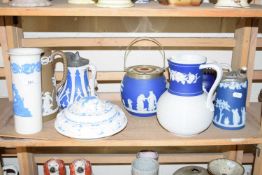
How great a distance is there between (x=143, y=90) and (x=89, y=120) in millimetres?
180

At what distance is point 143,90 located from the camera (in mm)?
896

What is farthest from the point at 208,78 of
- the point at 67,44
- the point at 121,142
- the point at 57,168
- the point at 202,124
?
the point at 57,168

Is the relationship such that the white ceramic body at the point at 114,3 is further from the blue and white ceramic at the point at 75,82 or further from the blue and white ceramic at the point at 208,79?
the blue and white ceramic at the point at 208,79

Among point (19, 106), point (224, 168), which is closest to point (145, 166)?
point (224, 168)

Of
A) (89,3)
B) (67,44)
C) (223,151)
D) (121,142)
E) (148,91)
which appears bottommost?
(223,151)

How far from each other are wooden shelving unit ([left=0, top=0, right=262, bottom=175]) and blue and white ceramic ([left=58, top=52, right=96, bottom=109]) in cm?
9

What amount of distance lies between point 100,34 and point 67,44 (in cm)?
13

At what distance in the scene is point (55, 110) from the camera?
0.92 m

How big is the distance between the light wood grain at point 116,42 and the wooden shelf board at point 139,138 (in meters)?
0.27

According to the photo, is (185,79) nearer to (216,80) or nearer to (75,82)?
(216,80)

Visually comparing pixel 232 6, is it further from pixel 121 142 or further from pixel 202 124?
pixel 121 142

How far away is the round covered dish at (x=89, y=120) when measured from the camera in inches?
32.1

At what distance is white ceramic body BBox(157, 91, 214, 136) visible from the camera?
2.67 ft

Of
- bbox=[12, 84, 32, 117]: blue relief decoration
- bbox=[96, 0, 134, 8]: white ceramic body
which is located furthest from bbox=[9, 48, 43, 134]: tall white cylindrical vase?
bbox=[96, 0, 134, 8]: white ceramic body
